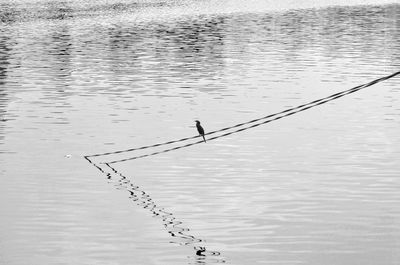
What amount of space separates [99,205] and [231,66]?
49.7 metres

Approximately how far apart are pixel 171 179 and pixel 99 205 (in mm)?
4995

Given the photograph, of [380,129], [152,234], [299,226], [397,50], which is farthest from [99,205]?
[397,50]

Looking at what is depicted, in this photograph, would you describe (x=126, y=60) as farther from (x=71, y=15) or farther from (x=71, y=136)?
(x=71, y=15)

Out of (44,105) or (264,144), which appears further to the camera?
(44,105)

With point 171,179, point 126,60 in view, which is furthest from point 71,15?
point 171,179

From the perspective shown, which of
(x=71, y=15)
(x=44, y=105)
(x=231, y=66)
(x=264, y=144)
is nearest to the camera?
(x=264, y=144)

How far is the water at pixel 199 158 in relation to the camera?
26.5 m

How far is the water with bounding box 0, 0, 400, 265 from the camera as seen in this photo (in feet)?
86.9

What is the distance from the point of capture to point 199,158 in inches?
1576

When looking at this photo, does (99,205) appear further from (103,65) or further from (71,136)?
(103,65)

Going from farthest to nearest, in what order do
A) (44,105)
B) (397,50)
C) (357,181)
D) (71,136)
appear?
(397,50), (44,105), (71,136), (357,181)

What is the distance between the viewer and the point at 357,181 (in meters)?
34.8

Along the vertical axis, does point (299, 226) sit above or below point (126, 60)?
above

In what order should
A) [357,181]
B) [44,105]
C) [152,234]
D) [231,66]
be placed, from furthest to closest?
[231,66] → [44,105] → [357,181] → [152,234]
